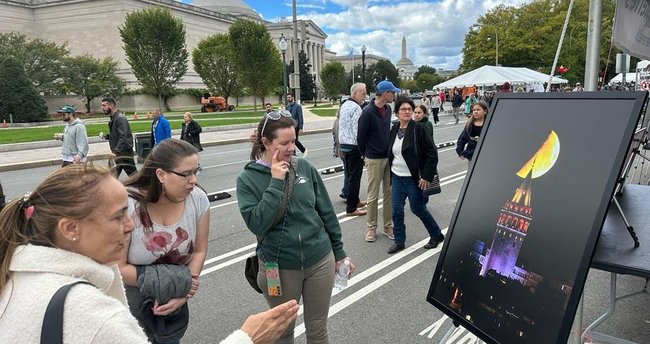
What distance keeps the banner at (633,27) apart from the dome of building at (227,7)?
102022 millimetres

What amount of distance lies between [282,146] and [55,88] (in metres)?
55.1

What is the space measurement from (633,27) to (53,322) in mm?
4553

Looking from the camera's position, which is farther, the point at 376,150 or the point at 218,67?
the point at 218,67

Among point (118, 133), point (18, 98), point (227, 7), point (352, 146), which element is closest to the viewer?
point (352, 146)

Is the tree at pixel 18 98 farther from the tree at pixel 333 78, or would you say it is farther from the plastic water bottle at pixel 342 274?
the tree at pixel 333 78

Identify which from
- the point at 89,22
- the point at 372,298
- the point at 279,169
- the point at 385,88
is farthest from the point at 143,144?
the point at 89,22

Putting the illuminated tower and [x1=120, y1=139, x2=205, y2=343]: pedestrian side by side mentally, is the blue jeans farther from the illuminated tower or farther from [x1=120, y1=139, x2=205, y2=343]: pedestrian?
the illuminated tower

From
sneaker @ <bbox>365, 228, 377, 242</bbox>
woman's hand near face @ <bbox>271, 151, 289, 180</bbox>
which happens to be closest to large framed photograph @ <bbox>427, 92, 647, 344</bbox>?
woman's hand near face @ <bbox>271, 151, 289, 180</bbox>

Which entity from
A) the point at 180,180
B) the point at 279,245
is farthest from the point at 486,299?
the point at 180,180

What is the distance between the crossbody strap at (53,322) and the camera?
3.95 feet

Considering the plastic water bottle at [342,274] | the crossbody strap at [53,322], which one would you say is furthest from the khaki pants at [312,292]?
the crossbody strap at [53,322]

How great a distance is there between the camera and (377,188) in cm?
610

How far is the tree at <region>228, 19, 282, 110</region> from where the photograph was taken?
4644 cm

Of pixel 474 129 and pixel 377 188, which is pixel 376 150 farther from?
pixel 474 129
